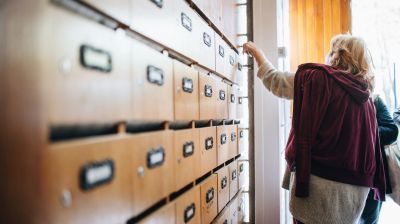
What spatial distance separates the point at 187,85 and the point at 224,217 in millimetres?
879

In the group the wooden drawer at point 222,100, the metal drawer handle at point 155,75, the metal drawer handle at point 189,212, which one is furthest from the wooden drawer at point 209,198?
the metal drawer handle at point 155,75

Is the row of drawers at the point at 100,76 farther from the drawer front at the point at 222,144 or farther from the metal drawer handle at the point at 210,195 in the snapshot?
the drawer front at the point at 222,144

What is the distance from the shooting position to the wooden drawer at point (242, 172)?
2229 mm

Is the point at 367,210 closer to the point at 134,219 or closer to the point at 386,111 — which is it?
the point at 386,111

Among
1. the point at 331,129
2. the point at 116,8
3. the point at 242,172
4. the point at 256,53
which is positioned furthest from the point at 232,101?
the point at 116,8

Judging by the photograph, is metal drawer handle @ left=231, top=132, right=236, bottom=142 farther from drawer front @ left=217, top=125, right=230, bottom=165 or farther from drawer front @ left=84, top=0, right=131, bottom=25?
drawer front @ left=84, top=0, right=131, bottom=25

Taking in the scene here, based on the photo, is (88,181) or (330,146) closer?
(88,181)

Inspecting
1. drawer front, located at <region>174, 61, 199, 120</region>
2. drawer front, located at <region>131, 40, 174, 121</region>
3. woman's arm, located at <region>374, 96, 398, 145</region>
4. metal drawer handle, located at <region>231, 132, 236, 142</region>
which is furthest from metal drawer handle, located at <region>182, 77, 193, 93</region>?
woman's arm, located at <region>374, 96, 398, 145</region>

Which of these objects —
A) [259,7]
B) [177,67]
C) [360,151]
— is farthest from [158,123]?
[259,7]

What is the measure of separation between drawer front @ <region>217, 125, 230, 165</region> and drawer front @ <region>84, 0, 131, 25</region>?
0.96 metres

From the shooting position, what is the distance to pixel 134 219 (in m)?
0.86

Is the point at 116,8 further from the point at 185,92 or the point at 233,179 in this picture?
the point at 233,179

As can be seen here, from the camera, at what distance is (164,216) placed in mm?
960

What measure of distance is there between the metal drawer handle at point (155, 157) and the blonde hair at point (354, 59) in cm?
102
